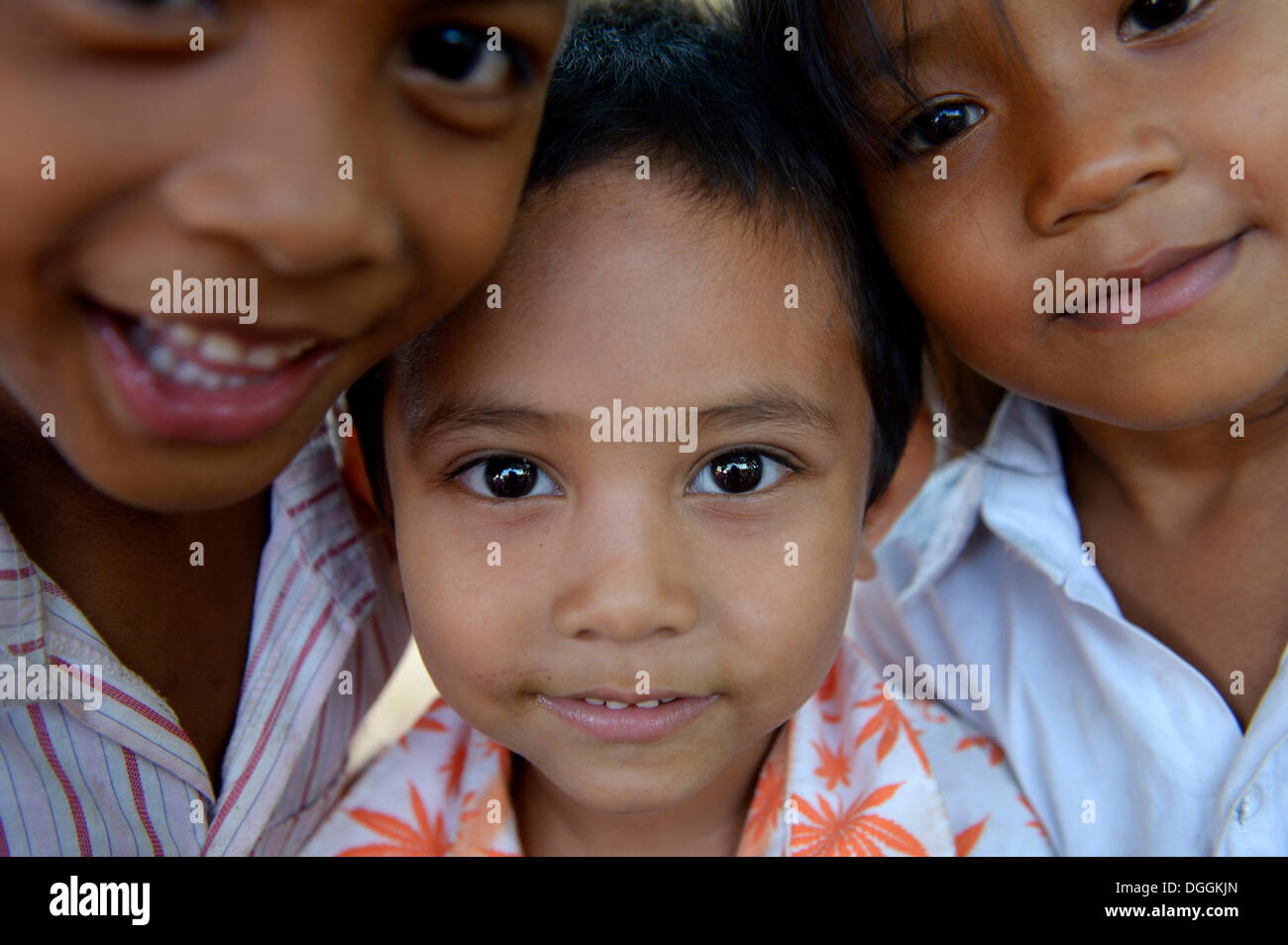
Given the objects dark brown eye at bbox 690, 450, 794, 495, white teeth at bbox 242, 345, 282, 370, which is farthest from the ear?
white teeth at bbox 242, 345, 282, 370

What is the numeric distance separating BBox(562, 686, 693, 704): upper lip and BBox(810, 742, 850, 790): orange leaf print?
0.36 m

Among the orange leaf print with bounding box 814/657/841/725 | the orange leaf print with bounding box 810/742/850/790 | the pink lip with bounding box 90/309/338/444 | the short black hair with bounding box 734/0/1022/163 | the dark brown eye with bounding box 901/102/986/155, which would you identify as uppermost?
the short black hair with bounding box 734/0/1022/163

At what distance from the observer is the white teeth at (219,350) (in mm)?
1018

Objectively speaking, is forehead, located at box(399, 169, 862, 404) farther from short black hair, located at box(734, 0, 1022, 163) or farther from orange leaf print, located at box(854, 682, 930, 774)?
orange leaf print, located at box(854, 682, 930, 774)

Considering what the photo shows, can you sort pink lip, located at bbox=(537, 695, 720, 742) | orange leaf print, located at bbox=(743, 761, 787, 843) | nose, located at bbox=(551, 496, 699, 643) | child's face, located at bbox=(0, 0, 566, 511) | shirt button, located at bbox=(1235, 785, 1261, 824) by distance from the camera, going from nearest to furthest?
child's face, located at bbox=(0, 0, 566, 511), nose, located at bbox=(551, 496, 699, 643), pink lip, located at bbox=(537, 695, 720, 742), shirt button, located at bbox=(1235, 785, 1261, 824), orange leaf print, located at bbox=(743, 761, 787, 843)

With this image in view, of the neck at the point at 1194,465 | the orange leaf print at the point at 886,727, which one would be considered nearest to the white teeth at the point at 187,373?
the orange leaf print at the point at 886,727

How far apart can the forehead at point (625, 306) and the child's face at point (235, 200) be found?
203mm

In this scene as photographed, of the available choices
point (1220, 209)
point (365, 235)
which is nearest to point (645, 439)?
point (365, 235)

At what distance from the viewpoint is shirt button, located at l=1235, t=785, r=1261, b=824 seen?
4.83ft

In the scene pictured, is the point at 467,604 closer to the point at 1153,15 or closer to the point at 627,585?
the point at 627,585

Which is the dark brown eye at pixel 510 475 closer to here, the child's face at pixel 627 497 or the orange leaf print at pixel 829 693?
the child's face at pixel 627 497

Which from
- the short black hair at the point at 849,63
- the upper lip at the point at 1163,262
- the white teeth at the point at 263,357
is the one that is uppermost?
the short black hair at the point at 849,63

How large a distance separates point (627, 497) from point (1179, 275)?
2.40 feet

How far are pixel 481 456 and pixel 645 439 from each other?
223mm
